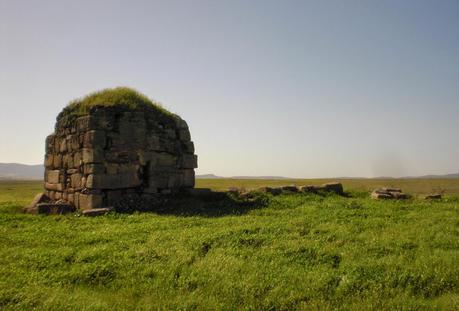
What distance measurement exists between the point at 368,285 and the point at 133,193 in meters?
11.0

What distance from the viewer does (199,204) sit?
1499 cm

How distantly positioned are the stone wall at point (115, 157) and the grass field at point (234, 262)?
2.80 metres

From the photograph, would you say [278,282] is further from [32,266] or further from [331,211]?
[331,211]

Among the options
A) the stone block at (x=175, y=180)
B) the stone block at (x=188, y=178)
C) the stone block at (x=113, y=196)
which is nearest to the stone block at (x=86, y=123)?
the stone block at (x=113, y=196)

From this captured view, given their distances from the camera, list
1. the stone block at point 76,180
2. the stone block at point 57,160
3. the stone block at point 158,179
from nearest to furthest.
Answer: the stone block at point 76,180 → the stone block at point 158,179 → the stone block at point 57,160

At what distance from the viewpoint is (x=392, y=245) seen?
347 inches

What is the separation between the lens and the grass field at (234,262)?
20.6 feet

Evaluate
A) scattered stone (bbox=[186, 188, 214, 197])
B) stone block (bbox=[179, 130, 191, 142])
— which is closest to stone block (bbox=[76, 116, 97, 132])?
stone block (bbox=[179, 130, 191, 142])

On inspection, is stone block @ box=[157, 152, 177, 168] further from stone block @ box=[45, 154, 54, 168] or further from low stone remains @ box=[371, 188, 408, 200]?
low stone remains @ box=[371, 188, 408, 200]

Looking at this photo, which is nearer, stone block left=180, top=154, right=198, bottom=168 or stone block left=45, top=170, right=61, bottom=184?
stone block left=45, top=170, right=61, bottom=184

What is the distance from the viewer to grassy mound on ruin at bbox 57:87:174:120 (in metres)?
15.9

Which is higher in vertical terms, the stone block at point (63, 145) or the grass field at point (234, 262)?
the stone block at point (63, 145)

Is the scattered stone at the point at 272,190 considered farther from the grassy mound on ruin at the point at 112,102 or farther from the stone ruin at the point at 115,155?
the grassy mound on ruin at the point at 112,102

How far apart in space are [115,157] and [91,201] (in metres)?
1.96
